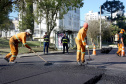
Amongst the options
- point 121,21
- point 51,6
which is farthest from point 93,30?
point 121,21

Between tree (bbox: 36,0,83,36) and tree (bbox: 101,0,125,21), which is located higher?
tree (bbox: 101,0,125,21)

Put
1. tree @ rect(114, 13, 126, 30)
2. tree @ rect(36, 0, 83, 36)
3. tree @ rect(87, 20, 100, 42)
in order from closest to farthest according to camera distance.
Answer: tree @ rect(36, 0, 83, 36) < tree @ rect(87, 20, 100, 42) < tree @ rect(114, 13, 126, 30)

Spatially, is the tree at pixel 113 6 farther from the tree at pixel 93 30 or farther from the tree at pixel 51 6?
the tree at pixel 51 6

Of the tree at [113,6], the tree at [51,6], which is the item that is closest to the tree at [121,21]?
the tree at [113,6]

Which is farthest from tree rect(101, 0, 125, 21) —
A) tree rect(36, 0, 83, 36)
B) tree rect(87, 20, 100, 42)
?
tree rect(36, 0, 83, 36)

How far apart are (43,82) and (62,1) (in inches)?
548

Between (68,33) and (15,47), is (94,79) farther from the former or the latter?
(68,33)

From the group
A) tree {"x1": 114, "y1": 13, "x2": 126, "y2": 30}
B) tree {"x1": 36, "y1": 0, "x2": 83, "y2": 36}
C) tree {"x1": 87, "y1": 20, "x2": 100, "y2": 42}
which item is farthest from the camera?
tree {"x1": 114, "y1": 13, "x2": 126, "y2": 30}

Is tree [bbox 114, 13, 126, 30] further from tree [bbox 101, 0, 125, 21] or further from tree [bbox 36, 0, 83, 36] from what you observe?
tree [bbox 36, 0, 83, 36]

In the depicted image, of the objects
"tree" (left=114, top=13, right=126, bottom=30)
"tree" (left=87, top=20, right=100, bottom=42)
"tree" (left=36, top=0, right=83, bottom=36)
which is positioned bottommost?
"tree" (left=87, top=20, right=100, bottom=42)

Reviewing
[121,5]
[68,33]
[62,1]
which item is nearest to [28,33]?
[62,1]

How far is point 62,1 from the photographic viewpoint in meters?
16.4

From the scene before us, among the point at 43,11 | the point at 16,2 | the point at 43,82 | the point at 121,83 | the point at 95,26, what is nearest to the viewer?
the point at 43,82

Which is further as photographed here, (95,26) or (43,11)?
(95,26)
